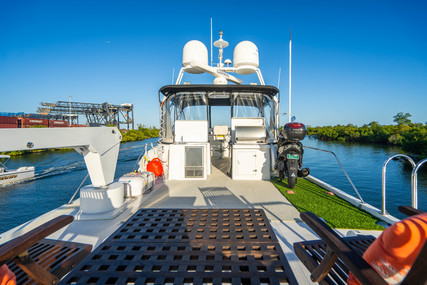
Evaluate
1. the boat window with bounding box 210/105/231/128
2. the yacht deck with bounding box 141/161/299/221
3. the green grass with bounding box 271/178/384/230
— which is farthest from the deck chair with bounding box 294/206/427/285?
the boat window with bounding box 210/105/231/128

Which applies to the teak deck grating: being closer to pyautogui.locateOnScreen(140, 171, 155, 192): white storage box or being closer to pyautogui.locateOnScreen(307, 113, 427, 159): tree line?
pyautogui.locateOnScreen(140, 171, 155, 192): white storage box

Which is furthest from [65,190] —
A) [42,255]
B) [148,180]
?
[42,255]

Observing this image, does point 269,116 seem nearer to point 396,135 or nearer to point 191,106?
point 191,106

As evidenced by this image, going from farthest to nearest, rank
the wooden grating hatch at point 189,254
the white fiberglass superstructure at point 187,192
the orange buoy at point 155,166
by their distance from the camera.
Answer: the orange buoy at point 155,166 < the white fiberglass superstructure at point 187,192 < the wooden grating hatch at point 189,254

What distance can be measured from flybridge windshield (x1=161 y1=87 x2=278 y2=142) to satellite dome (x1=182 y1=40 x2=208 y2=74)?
1570mm

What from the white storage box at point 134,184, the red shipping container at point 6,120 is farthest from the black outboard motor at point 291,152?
the red shipping container at point 6,120

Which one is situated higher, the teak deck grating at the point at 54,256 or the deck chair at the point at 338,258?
the deck chair at the point at 338,258

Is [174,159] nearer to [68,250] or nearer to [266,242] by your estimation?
[68,250]

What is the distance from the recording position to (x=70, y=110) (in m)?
55.6

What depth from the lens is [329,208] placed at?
3.27 meters

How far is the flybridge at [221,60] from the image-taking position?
7168mm

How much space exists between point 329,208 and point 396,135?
37.0 metres

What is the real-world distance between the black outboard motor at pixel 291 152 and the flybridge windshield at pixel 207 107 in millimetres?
1639

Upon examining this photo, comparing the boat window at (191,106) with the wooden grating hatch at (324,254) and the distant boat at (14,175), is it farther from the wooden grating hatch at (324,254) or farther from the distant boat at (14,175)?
the distant boat at (14,175)
